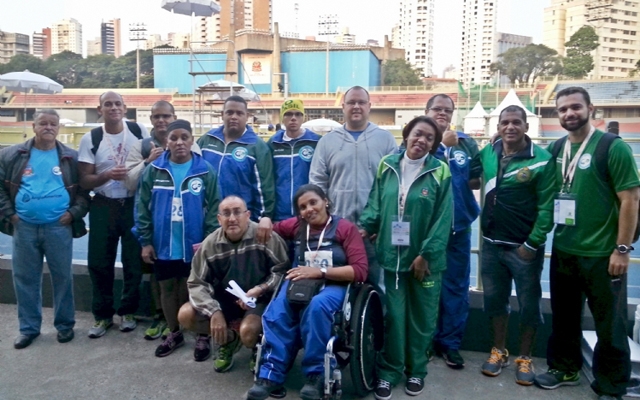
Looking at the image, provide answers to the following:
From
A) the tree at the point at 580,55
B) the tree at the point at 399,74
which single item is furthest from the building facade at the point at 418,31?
the tree at the point at 580,55

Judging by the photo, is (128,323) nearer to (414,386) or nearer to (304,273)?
(304,273)

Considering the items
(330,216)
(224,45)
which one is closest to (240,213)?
(330,216)

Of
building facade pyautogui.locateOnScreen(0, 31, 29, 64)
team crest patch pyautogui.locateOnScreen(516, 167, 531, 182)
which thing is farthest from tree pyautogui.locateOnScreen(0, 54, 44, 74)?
team crest patch pyautogui.locateOnScreen(516, 167, 531, 182)

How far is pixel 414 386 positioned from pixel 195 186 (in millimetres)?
1863

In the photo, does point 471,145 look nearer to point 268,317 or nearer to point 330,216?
point 330,216

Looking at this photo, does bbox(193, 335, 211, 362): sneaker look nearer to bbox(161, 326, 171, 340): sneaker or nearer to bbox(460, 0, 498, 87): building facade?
bbox(161, 326, 171, 340): sneaker

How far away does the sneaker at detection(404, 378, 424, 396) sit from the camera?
326 centimetres

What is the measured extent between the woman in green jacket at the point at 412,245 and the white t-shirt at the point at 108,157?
191 cm

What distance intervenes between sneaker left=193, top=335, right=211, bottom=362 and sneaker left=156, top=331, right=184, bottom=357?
0.57 feet

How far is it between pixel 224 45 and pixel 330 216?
208 feet

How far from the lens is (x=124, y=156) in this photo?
4121mm

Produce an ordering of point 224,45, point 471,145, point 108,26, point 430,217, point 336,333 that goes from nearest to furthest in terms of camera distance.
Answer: point 336,333
point 430,217
point 471,145
point 224,45
point 108,26

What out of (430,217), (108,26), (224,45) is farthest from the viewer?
(108,26)

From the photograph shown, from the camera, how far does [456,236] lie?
367cm
